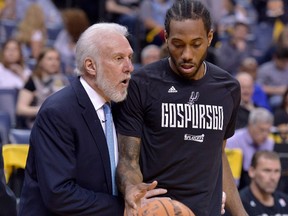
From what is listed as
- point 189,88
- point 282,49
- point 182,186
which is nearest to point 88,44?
point 189,88

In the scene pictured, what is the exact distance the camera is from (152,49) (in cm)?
1087

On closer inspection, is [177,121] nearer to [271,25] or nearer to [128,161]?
[128,161]

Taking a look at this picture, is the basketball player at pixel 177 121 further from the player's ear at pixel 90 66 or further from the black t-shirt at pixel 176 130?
the player's ear at pixel 90 66

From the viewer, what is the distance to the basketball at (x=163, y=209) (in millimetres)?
4215

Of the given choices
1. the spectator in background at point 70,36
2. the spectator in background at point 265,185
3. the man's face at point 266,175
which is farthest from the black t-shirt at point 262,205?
the spectator in background at point 70,36

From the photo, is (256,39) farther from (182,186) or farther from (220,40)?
(182,186)

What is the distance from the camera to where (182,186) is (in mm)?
4500

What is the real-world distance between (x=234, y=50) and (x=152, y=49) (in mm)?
2328

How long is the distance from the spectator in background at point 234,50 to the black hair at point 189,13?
26.3ft

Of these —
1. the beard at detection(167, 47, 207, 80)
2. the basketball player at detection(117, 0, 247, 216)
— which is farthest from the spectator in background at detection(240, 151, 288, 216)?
the beard at detection(167, 47, 207, 80)

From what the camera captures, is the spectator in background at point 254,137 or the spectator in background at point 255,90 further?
the spectator in background at point 255,90

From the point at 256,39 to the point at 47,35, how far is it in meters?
3.74

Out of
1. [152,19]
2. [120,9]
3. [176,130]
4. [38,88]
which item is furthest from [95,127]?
[120,9]

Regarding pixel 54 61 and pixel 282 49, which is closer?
pixel 54 61
